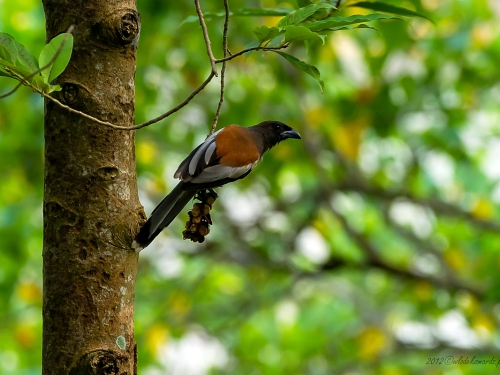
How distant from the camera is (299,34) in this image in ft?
5.68

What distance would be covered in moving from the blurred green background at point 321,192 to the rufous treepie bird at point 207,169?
6.30 feet

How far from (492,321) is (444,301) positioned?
460 millimetres

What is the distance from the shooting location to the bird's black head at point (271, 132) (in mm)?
3137

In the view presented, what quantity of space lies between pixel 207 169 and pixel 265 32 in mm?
658

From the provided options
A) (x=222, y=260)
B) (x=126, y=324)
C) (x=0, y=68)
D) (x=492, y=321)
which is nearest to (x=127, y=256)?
(x=126, y=324)

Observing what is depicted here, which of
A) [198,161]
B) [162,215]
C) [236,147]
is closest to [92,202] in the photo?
[162,215]

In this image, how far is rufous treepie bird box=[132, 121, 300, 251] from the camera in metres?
2.01

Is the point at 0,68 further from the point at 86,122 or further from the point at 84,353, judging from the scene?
the point at 84,353

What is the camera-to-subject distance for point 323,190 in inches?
214

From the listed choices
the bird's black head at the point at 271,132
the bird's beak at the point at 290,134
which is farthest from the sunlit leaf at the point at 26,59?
the bird's beak at the point at 290,134

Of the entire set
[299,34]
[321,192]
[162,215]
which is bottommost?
[162,215]

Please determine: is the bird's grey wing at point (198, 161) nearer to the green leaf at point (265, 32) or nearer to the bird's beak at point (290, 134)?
the green leaf at point (265, 32)

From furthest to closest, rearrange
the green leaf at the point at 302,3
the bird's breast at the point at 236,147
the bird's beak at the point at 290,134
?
the bird's beak at the point at 290,134 → the bird's breast at the point at 236,147 → the green leaf at the point at 302,3

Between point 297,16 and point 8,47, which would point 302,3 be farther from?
point 8,47
